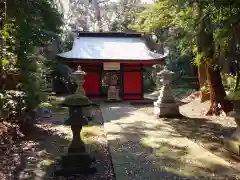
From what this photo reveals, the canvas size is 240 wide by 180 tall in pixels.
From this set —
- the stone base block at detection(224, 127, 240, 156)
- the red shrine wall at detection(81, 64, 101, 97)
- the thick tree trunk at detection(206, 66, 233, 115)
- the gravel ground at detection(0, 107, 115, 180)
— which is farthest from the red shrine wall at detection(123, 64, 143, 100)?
the stone base block at detection(224, 127, 240, 156)

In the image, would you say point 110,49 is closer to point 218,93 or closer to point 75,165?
point 218,93

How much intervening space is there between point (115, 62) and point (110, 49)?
1.33 m

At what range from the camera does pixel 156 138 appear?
6.31 m

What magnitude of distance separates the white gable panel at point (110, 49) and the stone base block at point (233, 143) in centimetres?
951

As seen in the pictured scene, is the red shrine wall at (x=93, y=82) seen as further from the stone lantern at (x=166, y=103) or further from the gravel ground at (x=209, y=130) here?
the stone lantern at (x=166, y=103)

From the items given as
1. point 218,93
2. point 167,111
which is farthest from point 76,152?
point 218,93

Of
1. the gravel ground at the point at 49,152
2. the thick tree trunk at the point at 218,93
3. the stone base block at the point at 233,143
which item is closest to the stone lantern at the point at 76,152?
the gravel ground at the point at 49,152

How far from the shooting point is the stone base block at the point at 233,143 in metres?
4.91

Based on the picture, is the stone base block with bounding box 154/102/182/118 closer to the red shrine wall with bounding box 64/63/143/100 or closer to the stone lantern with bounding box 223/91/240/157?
the stone lantern with bounding box 223/91/240/157

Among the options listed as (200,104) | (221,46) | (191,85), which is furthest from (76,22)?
(221,46)

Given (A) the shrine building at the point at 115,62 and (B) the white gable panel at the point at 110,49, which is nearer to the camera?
(A) the shrine building at the point at 115,62

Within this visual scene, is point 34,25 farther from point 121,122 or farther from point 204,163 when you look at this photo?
point 204,163

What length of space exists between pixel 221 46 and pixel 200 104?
5823 millimetres

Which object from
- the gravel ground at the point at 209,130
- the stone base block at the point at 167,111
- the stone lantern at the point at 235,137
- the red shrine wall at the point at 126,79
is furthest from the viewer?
the red shrine wall at the point at 126,79
